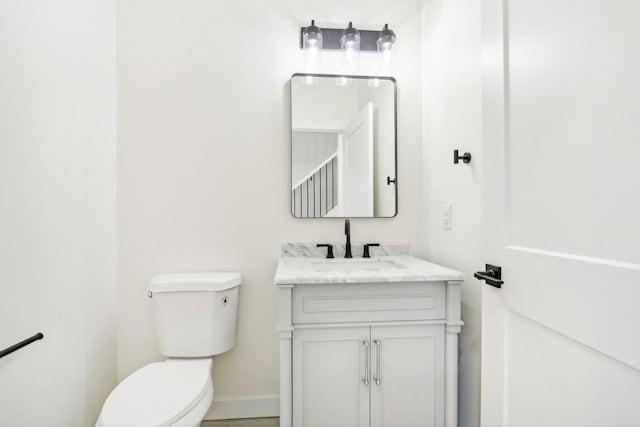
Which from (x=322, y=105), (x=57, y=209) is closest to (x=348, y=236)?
(x=322, y=105)

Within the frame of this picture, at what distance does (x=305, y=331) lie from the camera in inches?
54.8

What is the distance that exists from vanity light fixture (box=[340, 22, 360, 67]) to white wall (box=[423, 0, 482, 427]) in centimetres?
41

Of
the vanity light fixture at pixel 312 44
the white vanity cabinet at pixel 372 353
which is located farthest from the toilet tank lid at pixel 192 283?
the vanity light fixture at pixel 312 44

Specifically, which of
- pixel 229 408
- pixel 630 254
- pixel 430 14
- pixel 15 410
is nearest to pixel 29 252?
pixel 15 410

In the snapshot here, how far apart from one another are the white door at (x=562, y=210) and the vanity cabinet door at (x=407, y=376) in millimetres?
394

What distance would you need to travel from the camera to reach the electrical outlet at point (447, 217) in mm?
1670

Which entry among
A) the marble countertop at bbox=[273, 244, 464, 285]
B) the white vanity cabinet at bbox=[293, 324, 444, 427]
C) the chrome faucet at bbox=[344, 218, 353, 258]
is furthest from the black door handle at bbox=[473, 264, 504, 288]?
the chrome faucet at bbox=[344, 218, 353, 258]

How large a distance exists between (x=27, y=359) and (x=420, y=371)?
1.46 m

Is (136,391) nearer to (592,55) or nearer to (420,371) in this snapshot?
(420,371)

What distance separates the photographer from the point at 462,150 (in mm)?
1544

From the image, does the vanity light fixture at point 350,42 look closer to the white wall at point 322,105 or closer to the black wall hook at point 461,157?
→ the white wall at point 322,105

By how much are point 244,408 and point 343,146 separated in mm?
1560

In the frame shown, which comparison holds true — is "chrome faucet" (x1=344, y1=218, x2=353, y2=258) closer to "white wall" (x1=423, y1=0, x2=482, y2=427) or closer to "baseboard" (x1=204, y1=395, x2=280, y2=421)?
"white wall" (x1=423, y1=0, x2=482, y2=427)

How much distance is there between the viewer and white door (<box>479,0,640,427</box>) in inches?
23.7
